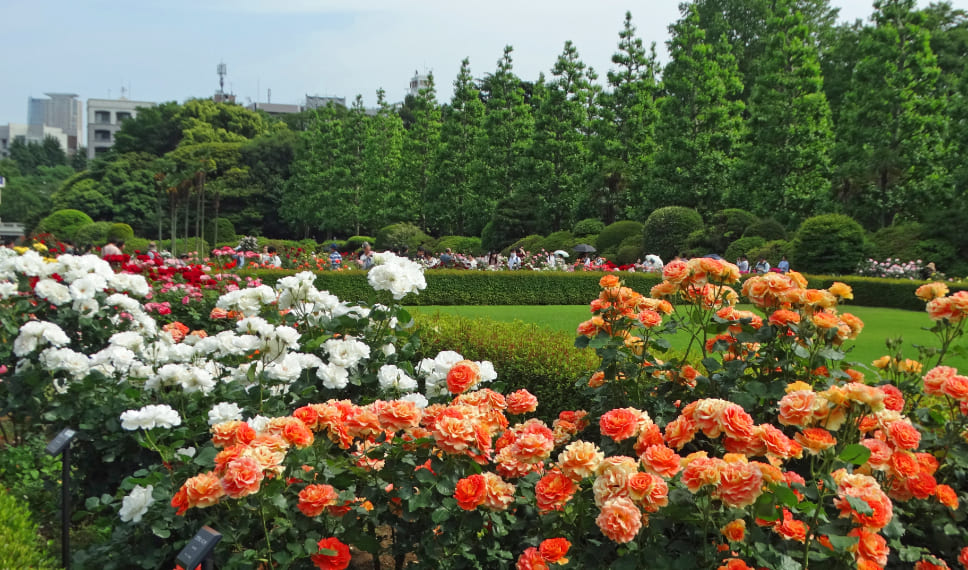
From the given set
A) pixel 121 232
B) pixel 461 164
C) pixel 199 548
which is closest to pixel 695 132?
pixel 461 164

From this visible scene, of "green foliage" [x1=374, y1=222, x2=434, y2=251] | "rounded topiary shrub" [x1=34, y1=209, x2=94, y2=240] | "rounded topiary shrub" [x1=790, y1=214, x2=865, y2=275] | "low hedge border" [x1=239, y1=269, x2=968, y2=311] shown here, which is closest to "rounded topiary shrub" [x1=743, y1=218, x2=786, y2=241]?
"rounded topiary shrub" [x1=790, y1=214, x2=865, y2=275]

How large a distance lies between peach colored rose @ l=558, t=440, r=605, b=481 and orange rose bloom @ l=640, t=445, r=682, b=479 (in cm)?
14

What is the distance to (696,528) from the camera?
2.02m

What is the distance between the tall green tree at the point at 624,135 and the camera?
2345 centimetres

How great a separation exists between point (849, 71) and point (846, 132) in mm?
7785

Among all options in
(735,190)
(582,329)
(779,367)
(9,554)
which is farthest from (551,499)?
(735,190)

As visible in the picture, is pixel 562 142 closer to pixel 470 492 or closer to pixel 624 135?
pixel 624 135

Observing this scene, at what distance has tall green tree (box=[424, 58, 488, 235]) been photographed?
2764 cm

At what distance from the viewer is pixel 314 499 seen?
206 centimetres

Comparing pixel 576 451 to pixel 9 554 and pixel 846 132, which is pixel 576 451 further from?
pixel 846 132

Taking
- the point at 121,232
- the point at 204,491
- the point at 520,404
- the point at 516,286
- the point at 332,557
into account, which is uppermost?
the point at 520,404

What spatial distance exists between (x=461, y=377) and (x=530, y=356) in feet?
6.88

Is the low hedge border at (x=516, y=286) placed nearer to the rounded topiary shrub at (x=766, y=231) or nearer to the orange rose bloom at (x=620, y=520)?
→ the rounded topiary shrub at (x=766, y=231)

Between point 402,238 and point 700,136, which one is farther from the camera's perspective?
point 402,238
